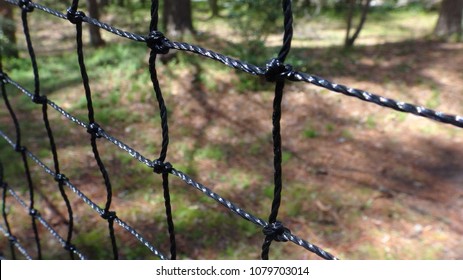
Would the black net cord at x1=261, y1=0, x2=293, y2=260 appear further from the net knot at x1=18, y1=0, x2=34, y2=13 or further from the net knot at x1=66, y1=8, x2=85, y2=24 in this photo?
the net knot at x1=18, y1=0, x2=34, y2=13

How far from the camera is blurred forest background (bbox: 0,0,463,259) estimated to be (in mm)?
3436

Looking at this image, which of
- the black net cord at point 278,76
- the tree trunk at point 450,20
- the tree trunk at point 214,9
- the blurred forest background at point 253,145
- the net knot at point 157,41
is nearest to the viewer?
the black net cord at point 278,76

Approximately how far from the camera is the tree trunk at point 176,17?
23.1 ft

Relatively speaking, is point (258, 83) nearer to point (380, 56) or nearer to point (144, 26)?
point (380, 56)

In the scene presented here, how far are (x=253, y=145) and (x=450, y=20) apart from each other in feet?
18.4

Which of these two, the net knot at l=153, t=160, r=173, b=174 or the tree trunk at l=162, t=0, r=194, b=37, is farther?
the tree trunk at l=162, t=0, r=194, b=37

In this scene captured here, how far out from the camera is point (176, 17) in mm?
7094

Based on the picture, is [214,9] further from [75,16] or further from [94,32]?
[75,16]

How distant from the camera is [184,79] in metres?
5.97

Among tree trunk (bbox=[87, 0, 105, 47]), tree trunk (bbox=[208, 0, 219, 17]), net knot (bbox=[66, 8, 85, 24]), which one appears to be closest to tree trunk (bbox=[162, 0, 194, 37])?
tree trunk (bbox=[87, 0, 105, 47])

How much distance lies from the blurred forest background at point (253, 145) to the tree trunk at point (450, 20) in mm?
20

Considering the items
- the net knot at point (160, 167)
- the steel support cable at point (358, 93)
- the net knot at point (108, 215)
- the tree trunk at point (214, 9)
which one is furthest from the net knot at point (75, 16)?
the tree trunk at point (214, 9)

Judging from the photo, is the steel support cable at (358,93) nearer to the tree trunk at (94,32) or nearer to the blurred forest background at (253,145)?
the blurred forest background at (253,145)

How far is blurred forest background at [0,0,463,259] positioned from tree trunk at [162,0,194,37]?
0.02 m
